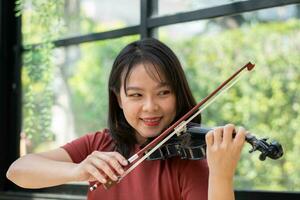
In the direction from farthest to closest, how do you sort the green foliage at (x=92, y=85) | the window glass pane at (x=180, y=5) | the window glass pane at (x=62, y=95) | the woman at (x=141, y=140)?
the green foliage at (x=92, y=85), the window glass pane at (x=62, y=95), the window glass pane at (x=180, y=5), the woman at (x=141, y=140)

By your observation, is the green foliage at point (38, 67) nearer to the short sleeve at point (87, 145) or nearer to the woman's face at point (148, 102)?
the short sleeve at point (87, 145)

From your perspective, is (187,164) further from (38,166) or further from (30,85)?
(30,85)

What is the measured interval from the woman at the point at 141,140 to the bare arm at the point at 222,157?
0.12m

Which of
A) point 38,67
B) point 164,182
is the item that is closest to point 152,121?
point 164,182

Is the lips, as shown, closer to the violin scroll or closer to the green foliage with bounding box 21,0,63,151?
the violin scroll

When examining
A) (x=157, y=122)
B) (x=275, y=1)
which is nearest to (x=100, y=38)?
(x=275, y=1)

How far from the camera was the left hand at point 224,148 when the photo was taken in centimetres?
108

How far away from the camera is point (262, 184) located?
3174 mm

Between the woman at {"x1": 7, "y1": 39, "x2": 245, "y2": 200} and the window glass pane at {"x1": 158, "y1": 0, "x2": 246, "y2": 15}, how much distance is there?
0.58 meters

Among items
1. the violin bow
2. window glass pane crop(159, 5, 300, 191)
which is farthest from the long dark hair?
window glass pane crop(159, 5, 300, 191)

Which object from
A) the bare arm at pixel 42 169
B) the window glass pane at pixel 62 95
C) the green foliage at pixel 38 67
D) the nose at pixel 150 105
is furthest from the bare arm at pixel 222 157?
the green foliage at pixel 38 67

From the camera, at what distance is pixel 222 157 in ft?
3.56

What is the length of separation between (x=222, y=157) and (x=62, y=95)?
1630 mm

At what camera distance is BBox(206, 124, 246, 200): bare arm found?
42.4 inches
